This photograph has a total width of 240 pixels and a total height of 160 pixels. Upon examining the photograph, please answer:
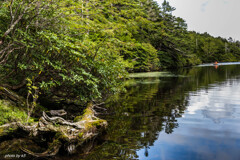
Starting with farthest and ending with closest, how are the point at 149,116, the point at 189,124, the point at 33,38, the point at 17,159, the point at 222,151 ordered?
1. the point at 149,116
2. the point at 189,124
3. the point at 33,38
4. the point at 222,151
5. the point at 17,159

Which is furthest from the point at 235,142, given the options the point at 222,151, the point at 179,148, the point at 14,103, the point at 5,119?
the point at 14,103

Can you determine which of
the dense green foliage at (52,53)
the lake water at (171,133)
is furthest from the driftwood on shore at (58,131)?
the dense green foliage at (52,53)

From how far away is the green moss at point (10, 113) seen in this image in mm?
7090

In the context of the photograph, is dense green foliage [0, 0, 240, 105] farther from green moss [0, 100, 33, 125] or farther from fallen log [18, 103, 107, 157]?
fallen log [18, 103, 107, 157]

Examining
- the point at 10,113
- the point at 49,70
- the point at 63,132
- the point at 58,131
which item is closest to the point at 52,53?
the point at 49,70

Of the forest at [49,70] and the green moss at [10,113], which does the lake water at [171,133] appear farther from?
the green moss at [10,113]

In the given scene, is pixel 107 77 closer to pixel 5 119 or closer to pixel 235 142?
pixel 5 119

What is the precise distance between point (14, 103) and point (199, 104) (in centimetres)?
1019

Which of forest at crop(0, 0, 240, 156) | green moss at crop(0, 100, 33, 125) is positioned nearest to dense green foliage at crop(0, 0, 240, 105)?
forest at crop(0, 0, 240, 156)

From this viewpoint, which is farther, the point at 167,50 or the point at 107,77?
the point at 167,50

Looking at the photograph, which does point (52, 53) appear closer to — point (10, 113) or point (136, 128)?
point (10, 113)

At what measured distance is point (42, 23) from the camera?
26.3 feet

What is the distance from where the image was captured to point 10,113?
7332 mm

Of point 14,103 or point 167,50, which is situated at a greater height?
point 167,50
